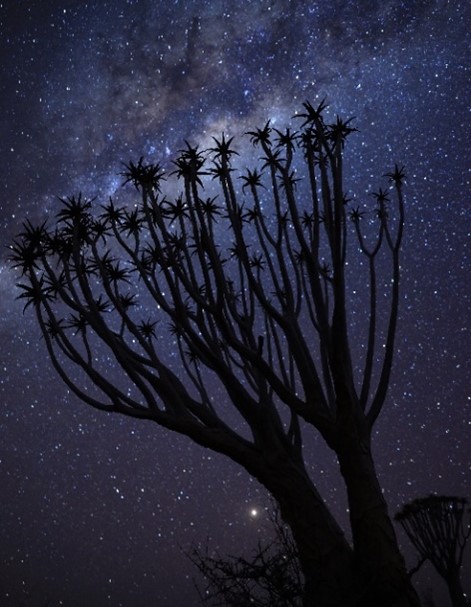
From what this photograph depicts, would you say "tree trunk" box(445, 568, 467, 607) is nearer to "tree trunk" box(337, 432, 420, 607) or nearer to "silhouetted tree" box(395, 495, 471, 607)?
"silhouetted tree" box(395, 495, 471, 607)

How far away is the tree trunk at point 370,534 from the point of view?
267 inches

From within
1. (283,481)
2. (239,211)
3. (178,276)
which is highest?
(239,211)

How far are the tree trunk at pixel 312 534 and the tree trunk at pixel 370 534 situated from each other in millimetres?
243

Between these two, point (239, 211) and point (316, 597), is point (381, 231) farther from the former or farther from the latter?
point (316, 597)

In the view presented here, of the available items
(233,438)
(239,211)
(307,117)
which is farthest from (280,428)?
(307,117)

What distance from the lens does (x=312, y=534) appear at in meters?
7.43

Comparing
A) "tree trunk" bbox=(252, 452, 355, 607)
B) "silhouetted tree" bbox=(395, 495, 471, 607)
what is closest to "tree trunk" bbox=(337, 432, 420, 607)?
"tree trunk" bbox=(252, 452, 355, 607)

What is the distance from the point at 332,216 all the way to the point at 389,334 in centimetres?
203

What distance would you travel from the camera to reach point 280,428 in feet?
28.7

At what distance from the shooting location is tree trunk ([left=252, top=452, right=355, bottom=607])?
712 cm

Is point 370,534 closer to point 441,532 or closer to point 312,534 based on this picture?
point 312,534

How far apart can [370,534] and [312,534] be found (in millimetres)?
755

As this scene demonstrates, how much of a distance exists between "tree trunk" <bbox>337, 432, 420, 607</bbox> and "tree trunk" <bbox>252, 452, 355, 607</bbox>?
0.24 m

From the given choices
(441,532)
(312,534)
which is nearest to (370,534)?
(312,534)
